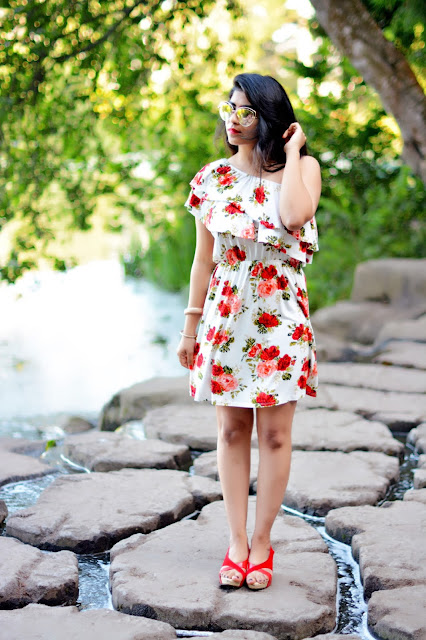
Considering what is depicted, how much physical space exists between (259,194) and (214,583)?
1.01 metres

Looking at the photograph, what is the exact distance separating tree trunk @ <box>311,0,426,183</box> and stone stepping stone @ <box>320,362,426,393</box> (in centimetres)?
124

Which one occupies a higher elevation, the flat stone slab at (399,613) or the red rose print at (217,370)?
the red rose print at (217,370)

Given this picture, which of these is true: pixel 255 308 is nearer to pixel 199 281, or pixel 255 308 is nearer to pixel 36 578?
pixel 199 281

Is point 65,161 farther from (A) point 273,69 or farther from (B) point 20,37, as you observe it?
(A) point 273,69

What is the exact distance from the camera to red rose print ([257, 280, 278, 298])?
2068 millimetres

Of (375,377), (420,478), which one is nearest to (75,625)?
(420,478)

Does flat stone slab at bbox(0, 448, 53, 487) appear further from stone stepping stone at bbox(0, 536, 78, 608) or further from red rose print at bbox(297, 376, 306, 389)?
red rose print at bbox(297, 376, 306, 389)

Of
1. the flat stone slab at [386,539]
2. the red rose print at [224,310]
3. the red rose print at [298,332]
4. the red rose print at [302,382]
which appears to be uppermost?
the red rose print at [224,310]

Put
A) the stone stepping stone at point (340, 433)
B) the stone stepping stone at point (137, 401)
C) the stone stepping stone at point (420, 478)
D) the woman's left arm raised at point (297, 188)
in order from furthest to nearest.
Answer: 1. the stone stepping stone at point (137, 401)
2. the stone stepping stone at point (340, 433)
3. the stone stepping stone at point (420, 478)
4. the woman's left arm raised at point (297, 188)

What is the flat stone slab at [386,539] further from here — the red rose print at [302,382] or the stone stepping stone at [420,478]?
the red rose print at [302,382]

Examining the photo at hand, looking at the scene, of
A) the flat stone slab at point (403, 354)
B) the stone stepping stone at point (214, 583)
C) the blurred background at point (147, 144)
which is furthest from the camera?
the flat stone slab at point (403, 354)

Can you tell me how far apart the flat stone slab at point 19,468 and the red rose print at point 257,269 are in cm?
140

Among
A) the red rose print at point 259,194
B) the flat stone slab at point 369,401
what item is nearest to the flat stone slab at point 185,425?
the flat stone slab at point 369,401

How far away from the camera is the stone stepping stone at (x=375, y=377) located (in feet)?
13.6
